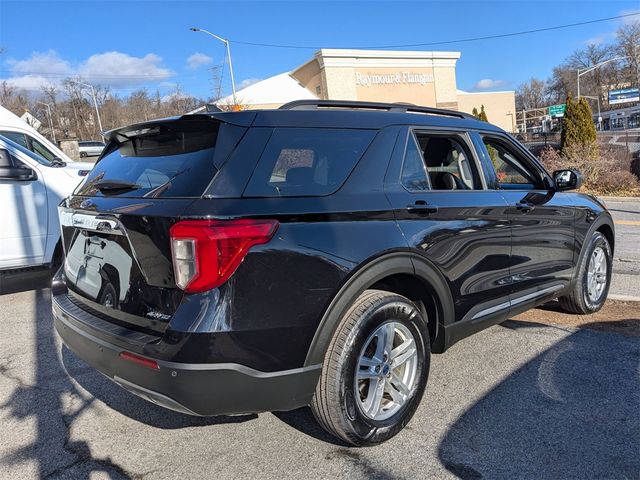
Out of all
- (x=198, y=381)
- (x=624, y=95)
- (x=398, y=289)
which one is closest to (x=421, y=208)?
(x=398, y=289)

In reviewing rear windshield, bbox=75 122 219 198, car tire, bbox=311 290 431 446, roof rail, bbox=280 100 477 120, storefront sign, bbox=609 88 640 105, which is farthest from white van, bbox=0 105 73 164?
storefront sign, bbox=609 88 640 105

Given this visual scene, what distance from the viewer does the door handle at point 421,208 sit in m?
2.98

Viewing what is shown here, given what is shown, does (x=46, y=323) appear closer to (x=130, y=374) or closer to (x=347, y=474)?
(x=130, y=374)

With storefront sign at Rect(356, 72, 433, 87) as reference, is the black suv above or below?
below

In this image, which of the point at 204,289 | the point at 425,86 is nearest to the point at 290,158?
the point at 204,289

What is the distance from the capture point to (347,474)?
2604 millimetres

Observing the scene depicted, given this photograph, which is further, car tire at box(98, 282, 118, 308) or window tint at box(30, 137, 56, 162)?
window tint at box(30, 137, 56, 162)

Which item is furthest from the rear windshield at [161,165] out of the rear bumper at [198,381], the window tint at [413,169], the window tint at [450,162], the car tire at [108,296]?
the window tint at [450,162]

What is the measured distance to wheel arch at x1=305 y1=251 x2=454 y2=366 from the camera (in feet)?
8.28

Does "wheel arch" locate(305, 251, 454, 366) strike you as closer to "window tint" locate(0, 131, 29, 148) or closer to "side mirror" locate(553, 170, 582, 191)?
"side mirror" locate(553, 170, 582, 191)

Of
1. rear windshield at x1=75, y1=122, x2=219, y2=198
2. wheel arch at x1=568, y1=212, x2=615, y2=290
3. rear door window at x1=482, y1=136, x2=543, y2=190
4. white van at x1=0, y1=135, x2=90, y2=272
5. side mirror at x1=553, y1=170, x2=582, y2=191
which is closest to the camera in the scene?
rear windshield at x1=75, y1=122, x2=219, y2=198

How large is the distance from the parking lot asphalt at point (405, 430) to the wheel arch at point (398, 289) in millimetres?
585

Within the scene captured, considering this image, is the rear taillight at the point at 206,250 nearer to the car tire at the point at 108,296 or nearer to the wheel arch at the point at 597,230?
the car tire at the point at 108,296

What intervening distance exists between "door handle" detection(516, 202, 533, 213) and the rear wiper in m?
2.73
